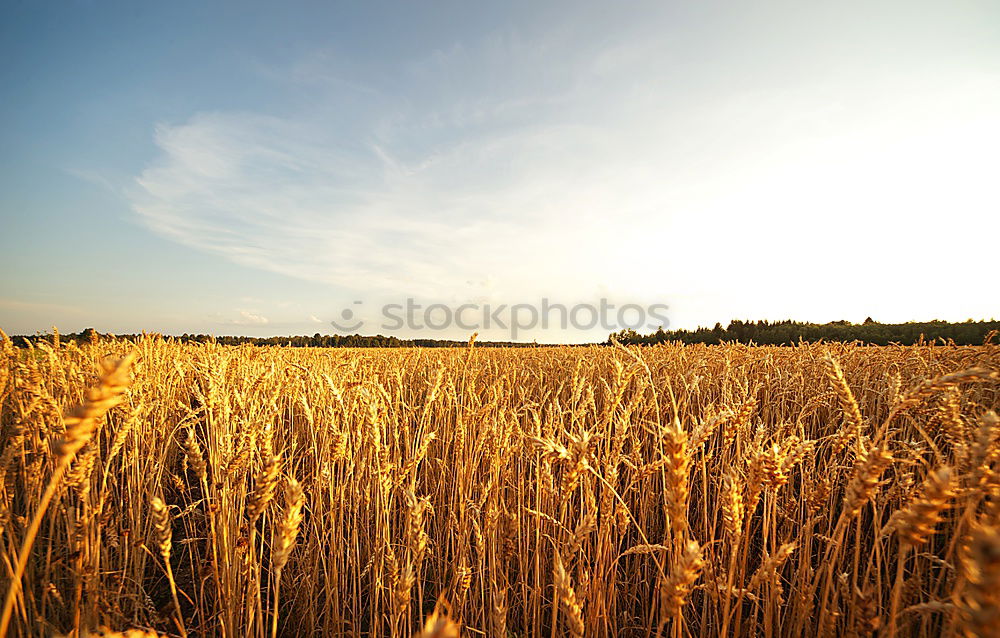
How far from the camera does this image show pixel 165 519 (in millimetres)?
1616

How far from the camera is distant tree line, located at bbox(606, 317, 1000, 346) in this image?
16.9m

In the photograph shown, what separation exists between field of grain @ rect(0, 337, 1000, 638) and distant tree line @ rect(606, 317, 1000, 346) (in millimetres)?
13359

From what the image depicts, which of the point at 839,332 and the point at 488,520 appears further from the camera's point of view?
the point at 839,332

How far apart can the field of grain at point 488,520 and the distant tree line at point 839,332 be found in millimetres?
13359

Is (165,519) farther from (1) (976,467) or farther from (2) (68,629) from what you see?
(1) (976,467)

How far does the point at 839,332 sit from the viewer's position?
64.1 ft

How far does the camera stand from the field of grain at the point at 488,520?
1287 mm

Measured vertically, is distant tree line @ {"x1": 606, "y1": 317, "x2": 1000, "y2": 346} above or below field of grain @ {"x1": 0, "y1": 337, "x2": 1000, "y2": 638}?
above

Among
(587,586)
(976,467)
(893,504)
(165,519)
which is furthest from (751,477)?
(893,504)

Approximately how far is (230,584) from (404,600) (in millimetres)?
934

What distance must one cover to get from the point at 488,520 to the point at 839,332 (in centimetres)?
2253

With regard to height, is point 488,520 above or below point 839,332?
below

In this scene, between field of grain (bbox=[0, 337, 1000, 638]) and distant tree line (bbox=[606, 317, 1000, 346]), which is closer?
field of grain (bbox=[0, 337, 1000, 638])

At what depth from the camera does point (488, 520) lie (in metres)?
2.28
